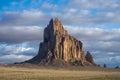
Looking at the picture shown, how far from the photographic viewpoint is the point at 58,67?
199 meters

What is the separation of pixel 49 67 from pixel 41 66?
16.0 ft

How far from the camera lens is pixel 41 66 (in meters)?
197

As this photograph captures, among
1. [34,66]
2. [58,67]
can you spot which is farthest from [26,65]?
[58,67]

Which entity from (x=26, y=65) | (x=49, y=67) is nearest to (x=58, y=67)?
(x=49, y=67)

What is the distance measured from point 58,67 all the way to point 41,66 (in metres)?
10.1

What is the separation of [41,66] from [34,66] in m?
5.61

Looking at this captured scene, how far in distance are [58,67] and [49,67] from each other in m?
5.80

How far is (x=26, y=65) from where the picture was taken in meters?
195

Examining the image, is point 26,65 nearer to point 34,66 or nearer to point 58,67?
point 34,66

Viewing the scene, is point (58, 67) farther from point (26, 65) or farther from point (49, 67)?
point (26, 65)

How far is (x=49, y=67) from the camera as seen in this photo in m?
196

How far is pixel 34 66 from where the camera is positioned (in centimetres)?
19325

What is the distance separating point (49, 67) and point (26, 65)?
43.9 feet
